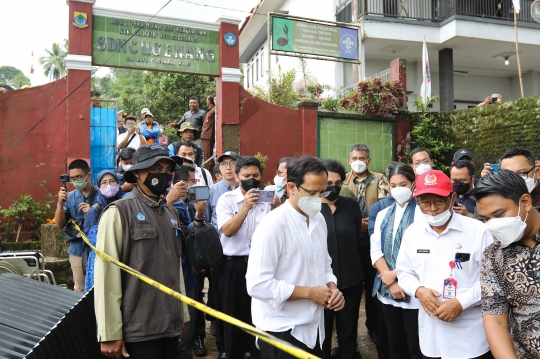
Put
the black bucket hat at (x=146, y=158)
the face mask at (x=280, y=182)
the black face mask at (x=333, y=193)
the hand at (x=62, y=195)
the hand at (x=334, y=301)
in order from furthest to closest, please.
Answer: the hand at (x=62, y=195) < the face mask at (x=280, y=182) < the black face mask at (x=333, y=193) < the black bucket hat at (x=146, y=158) < the hand at (x=334, y=301)

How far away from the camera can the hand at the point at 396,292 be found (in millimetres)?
3629

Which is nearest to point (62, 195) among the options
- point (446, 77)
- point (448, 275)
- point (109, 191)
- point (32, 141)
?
point (109, 191)

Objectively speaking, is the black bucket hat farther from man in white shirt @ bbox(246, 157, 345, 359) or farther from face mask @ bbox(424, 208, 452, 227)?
→ face mask @ bbox(424, 208, 452, 227)

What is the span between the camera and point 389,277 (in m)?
3.80

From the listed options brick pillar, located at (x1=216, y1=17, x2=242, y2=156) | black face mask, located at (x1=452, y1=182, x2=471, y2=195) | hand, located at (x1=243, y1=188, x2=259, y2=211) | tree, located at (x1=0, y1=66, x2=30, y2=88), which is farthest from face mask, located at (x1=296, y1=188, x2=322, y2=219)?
tree, located at (x1=0, y1=66, x2=30, y2=88)

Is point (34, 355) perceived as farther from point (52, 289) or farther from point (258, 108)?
point (258, 108)

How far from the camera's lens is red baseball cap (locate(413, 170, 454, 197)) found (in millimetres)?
3051

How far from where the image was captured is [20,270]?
17.3ft

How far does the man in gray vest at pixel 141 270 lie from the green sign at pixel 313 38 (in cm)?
807

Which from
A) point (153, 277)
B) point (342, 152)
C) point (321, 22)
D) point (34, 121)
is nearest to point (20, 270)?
point (153, 277)

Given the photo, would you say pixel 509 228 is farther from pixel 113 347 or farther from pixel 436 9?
pixel 436 9

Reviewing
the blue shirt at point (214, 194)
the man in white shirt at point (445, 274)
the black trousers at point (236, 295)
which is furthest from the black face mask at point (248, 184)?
the man in white shirt at point (445, 274)

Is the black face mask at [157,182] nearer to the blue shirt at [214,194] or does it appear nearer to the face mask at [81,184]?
the blue shirt at [214,194]

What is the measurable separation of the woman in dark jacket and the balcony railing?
34.3 feet
